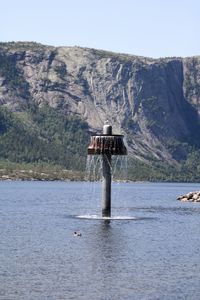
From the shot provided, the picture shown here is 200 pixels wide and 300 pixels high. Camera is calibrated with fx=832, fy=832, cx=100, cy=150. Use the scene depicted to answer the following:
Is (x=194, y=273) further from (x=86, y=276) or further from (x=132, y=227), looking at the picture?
(x=132, y=227)

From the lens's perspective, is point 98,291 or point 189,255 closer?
point 98,291

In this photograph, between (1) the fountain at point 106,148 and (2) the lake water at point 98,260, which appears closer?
(2) the lake water at point 98,260

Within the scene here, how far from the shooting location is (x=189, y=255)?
9831 centimetres

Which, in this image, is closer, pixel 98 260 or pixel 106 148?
pixel 98 260

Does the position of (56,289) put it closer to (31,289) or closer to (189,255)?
(31,289)

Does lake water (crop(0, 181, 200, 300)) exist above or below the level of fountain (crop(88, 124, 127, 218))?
below

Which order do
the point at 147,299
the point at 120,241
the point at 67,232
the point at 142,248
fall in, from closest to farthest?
the point at 147,299, the point at 142,248, the point at 120,241, the point at 67,232

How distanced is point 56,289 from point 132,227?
63645 mm

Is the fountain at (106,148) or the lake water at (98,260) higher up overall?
the fountain at (106,148)

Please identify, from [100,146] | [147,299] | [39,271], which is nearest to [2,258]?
[39,271]

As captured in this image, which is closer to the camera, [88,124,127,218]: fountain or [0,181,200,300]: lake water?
[0,181,200,300]: lake water

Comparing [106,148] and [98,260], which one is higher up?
[106,148]

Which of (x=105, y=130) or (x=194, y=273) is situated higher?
(x=105, y=130)

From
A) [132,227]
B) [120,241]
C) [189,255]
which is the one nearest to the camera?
[189,255]
